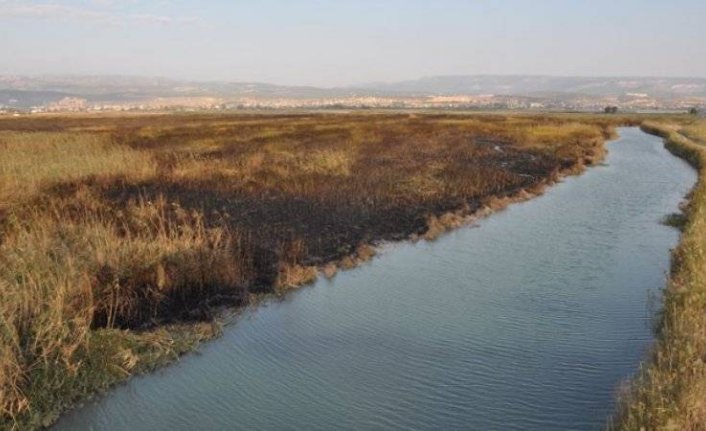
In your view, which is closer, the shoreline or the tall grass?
the shoreline

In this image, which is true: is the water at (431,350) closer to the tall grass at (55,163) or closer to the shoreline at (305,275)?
the shoreline at (305,275)

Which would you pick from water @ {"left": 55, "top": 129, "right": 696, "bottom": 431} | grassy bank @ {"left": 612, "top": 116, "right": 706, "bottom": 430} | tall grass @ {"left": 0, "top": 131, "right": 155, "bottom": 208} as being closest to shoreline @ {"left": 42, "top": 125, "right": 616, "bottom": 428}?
water @ {"left": 55, "top": 129, "right": 696, "bottom": 431}

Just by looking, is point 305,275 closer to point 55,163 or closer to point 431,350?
point 431,350

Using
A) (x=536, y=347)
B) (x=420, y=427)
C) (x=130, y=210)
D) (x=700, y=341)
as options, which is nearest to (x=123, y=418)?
(x=420, y=427)

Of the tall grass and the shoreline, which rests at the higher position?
the tall grass

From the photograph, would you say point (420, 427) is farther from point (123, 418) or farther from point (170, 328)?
point (170, 328)

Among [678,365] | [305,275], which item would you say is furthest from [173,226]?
[678,365]

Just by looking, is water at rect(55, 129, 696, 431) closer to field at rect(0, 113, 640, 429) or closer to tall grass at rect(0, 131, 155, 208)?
field at rect(0, 113, 640, 429)
